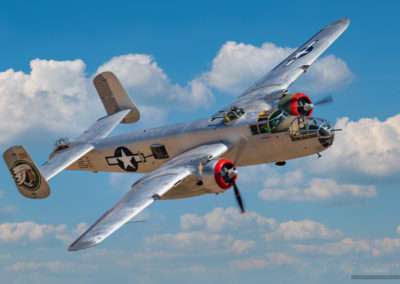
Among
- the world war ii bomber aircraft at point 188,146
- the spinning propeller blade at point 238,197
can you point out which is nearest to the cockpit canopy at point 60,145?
the world war ii bomber aircraft at point 188,146

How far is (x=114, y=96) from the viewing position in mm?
34625

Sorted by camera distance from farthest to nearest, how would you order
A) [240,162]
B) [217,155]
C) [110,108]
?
Result: [110,108]
[240,162]
[217,155]

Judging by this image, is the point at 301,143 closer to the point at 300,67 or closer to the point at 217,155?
the point at 217,155

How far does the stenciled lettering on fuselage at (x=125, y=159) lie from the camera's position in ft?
97.0

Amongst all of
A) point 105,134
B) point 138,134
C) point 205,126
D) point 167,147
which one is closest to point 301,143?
point 205,126

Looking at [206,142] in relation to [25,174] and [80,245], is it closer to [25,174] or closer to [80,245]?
[25,174]

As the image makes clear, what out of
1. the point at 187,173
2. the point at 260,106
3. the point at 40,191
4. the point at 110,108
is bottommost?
the point at 187,173

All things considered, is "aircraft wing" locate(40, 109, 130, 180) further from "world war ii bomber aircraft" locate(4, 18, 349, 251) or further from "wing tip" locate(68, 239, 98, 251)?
"wing tip" locate(68, 239, 98, 251)

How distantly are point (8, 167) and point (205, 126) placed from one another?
9.63 m

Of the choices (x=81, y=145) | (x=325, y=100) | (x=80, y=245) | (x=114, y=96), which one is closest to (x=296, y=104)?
(x=325, y=100)

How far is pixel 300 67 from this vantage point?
3256cm

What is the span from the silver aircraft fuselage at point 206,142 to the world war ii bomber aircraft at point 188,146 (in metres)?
0.05

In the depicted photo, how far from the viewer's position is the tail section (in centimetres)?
2566

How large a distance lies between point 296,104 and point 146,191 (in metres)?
10.2
